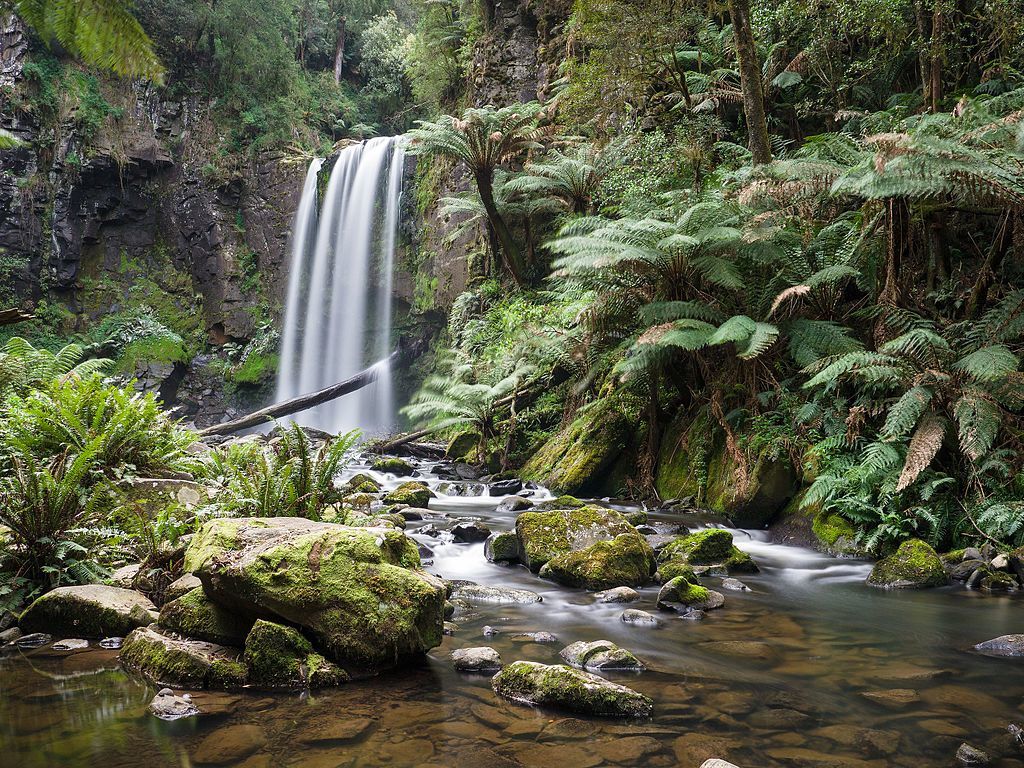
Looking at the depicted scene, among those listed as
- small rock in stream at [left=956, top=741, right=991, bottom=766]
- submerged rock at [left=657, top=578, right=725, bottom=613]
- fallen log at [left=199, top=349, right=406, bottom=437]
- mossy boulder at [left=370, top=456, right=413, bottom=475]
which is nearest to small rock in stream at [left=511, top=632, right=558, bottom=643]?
submerged rock at [left=657, top=578, right=725, bottom=613]

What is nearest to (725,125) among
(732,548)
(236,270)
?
(732,548)

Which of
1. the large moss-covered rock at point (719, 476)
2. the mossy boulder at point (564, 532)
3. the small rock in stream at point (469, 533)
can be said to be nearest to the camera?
the mossy boulder at point (564, 532)

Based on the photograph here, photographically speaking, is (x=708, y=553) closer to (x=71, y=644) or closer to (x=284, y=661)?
(x=284, y=661)

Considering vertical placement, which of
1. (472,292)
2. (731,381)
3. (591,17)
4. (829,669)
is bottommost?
(829,669)

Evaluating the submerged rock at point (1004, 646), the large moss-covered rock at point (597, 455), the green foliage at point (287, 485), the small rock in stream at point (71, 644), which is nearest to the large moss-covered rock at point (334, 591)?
the small rock in stream at point (71, 644)

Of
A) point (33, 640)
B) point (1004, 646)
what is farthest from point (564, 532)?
point (33, 640)

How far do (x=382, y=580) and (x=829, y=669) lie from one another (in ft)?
7.37

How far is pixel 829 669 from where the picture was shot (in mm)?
3336

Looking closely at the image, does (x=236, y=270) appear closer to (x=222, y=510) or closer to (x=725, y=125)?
(x=725, y=125)

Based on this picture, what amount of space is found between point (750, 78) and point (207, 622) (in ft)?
25.9

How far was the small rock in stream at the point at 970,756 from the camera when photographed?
7.77ft

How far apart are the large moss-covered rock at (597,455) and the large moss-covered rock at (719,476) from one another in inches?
22.9

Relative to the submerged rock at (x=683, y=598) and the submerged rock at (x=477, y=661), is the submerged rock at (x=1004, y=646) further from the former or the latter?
the submerged rock at (x=477, y=661)

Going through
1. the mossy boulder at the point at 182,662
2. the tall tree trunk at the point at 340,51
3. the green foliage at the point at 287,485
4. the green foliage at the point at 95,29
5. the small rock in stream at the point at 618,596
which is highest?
the tall tree trunk at the point at 340,51
